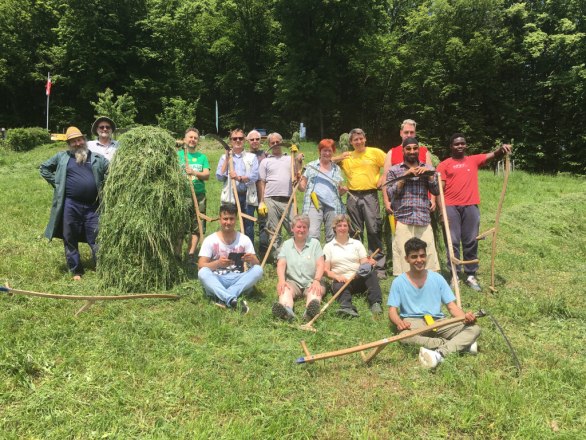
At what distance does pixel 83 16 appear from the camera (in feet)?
95.2

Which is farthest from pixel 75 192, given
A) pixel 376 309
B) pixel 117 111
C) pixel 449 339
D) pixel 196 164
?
pixel 117 111

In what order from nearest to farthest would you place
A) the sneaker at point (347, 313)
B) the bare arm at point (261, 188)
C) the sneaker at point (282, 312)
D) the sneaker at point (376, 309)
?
the sneaker at point (282, 312) → the sneaker at point (347, 313) → the sneaker at point (376, 309) → the bare arm at point (261, 188)

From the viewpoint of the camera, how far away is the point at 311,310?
4.51m

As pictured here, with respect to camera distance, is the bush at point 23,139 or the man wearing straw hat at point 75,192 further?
the bush at point 23,139

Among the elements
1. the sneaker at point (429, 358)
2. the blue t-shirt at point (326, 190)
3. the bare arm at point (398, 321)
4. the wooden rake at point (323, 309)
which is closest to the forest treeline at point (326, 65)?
the blue t-shirt at point (326, 190)

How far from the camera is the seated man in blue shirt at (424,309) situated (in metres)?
3.84

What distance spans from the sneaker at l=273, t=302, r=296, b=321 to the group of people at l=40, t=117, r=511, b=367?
1cm

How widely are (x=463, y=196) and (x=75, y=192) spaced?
507 cm

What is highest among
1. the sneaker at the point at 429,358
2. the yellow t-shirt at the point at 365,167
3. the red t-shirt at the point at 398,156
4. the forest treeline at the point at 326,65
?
the forest treeline at the point at 326,65

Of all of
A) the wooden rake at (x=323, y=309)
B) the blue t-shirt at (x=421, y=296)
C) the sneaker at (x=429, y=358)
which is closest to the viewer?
the sneaker at (x=429, y=358)

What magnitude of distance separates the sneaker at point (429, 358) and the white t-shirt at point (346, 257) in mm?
1609

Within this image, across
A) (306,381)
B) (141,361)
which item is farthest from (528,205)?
(141,361)

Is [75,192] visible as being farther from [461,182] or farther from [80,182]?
[461,182]

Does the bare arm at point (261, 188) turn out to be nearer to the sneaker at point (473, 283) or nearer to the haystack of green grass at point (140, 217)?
the haystack of green grass at point (140, 217)
